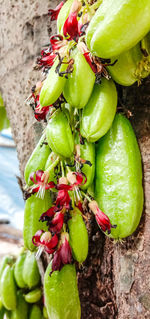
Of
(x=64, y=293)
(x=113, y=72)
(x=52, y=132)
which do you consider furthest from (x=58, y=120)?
(x=64, y=293)

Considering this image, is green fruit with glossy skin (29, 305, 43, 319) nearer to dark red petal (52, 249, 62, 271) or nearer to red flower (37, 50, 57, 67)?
dark red petal (52, 249, 62, 271)

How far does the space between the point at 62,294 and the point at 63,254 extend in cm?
11

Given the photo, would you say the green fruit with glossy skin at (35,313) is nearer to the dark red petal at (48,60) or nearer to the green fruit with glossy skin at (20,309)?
the green fruit with glossy skin at (20,309)

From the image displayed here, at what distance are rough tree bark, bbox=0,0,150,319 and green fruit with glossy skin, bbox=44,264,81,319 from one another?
0.11m

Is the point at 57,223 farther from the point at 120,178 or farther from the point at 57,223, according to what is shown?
the point at 120,178

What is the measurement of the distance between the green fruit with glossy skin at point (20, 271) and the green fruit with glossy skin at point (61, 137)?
79 centimetres

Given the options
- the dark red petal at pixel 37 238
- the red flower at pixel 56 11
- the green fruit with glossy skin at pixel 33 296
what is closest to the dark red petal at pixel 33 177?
the dark red petal at pixel 37 238

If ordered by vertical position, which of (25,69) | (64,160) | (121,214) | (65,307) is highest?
(25,69)

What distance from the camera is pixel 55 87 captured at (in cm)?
57

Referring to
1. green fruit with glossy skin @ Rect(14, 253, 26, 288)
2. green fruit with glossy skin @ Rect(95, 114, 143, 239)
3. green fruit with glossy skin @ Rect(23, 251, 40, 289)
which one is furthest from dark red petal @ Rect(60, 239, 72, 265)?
green fruit with glossy skin @ Rect(14, 253, 26, 288)

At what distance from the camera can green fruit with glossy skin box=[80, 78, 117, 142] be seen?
0.58 meters

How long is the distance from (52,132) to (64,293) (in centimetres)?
37

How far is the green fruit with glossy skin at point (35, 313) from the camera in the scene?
116 cm

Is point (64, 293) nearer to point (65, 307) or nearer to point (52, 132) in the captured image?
point (65, 307)
